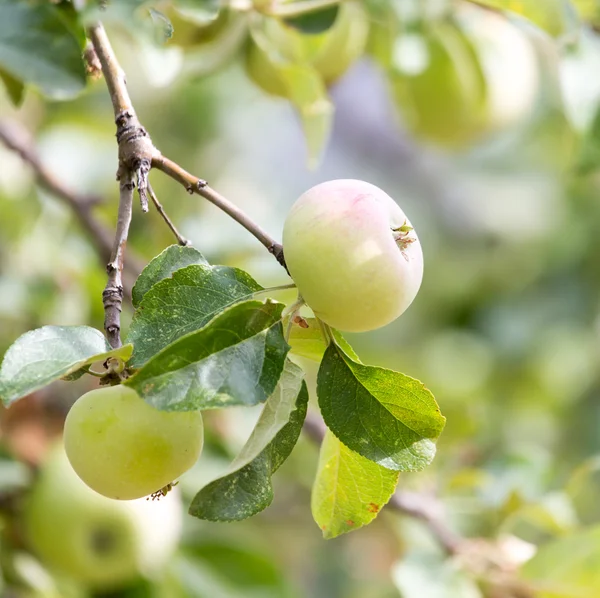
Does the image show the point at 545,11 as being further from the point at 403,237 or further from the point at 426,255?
the point at 426,255

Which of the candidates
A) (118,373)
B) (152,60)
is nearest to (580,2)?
(152,60)

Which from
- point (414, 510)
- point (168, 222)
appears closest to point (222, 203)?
point (168, 222)

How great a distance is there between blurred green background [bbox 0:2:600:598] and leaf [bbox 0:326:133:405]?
40cm

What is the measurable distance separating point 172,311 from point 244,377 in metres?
0.07

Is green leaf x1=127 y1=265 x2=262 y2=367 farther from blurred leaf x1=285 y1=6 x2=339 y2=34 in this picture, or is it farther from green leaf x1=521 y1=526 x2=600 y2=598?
green leaf x1=521 y1=526 x2=600 y2=598

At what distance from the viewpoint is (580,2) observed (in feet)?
4.15

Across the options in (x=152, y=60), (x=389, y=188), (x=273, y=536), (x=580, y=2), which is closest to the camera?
(x=152, y=60)

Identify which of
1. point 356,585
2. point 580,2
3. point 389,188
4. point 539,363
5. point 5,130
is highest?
point 580,2

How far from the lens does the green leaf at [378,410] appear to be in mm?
653

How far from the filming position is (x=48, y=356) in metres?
0.59

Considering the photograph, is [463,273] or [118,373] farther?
[463,273]

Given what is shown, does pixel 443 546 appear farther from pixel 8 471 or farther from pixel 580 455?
pixel 580 455

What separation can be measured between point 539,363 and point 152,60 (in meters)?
1.69

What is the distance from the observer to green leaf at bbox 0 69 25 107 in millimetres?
867
